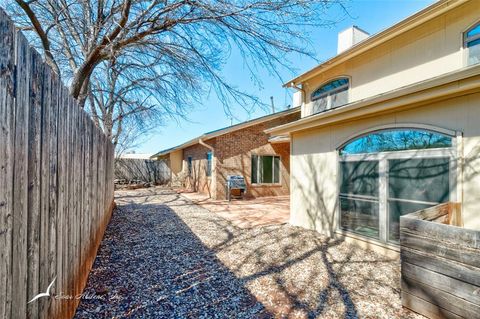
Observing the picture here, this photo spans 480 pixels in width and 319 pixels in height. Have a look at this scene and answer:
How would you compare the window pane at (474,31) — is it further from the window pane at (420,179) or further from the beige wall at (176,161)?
the beige wall at (176,161)

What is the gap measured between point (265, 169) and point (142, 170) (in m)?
11.6

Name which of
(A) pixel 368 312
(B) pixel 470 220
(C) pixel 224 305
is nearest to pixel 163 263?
(C) pixel 224 305

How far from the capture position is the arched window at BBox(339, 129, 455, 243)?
384 cm

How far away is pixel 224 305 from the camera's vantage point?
9.66ft

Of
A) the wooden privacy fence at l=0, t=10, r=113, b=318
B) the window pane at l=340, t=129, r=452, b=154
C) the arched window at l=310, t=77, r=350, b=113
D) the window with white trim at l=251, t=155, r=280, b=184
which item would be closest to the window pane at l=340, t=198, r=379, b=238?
the window pane at l=340, t=129, r=452, b=154

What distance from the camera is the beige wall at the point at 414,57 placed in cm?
Result: 450

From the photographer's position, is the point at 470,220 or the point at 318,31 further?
the point at 318,31

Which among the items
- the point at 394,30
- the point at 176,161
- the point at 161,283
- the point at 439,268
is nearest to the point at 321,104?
the point at 394,30

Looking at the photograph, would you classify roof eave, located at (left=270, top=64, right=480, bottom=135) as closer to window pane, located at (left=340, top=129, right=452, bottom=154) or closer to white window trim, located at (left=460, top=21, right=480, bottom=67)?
window pane, located at (left=340, top=129, right=452, bottom=154)

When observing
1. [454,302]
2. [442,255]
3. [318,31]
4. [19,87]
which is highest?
[318,31]

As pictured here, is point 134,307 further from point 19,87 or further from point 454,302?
point 454,302

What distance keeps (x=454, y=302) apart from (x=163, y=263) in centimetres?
383

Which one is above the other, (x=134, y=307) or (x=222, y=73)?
(x=222, y=73)

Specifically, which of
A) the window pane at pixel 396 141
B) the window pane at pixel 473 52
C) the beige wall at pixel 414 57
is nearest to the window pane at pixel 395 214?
the window pane at pixel 396 141
